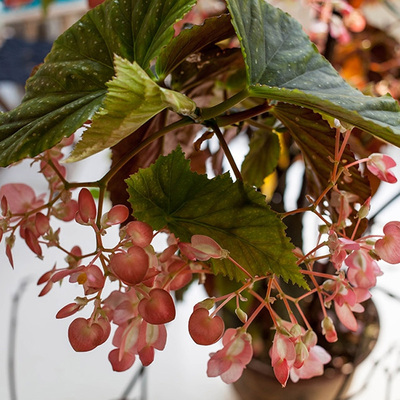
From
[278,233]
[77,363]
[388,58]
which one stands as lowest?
[77,363]

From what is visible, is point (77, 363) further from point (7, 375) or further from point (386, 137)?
point (386, 137)

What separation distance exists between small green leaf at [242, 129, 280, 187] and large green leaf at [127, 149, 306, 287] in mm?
110

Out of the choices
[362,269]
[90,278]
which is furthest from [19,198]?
[362,269]

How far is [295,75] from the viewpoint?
0.25 m

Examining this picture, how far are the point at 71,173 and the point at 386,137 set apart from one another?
52.2 inches

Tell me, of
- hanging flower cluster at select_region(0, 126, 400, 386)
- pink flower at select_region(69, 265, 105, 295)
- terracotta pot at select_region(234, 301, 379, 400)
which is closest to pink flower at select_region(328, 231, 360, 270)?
hanging flower cluster at select_region(0, 126, 400, 386)

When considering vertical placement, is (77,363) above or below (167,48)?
below

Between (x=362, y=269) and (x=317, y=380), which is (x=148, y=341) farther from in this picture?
(x=317, y=380)

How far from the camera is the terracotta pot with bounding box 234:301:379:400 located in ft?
1.83

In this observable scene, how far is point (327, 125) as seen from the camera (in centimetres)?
27

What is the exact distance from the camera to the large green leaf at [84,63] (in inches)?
9.0

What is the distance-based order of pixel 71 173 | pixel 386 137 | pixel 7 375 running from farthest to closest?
1. pixel 71 173
2. pixel 7 375
3. pixel 386 137

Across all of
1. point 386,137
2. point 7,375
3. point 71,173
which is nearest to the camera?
point 386,137

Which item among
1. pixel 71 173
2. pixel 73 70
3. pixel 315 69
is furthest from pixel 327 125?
pixel 71 173
